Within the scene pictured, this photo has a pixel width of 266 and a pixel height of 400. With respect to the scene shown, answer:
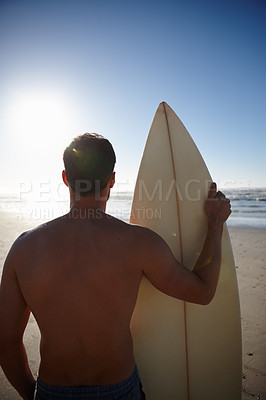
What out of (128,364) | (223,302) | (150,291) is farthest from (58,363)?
(223,302)

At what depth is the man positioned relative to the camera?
3.48ft

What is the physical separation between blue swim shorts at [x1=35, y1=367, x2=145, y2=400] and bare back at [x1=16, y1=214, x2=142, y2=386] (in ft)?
0.08

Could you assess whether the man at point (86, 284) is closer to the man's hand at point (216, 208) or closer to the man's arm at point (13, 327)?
the man's arm at point (13, 327)

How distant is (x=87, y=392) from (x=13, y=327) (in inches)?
19.3

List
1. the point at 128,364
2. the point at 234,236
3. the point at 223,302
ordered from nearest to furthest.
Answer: the point at 128,364, the point at 223,302, the point at 234,236

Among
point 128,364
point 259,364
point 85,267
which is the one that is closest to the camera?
point 85,267

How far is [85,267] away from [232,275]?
1391 mm

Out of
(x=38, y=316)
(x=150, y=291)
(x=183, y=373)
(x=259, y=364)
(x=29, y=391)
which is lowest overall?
(x=259, y=364)

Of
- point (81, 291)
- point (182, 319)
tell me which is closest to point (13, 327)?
point (81, 291)

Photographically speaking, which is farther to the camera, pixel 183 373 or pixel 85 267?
pixel 183 373

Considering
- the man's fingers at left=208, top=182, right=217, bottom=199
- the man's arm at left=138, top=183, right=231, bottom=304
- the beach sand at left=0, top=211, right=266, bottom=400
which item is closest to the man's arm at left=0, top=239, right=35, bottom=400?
the man's arm at left=138, top=183, right=231, bottom=304

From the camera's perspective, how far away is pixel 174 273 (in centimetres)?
110

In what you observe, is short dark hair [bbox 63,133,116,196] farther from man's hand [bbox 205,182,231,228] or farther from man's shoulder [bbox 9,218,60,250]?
man's hand [bbox 205,182,231,228]

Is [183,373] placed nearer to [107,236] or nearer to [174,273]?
[174,273]
